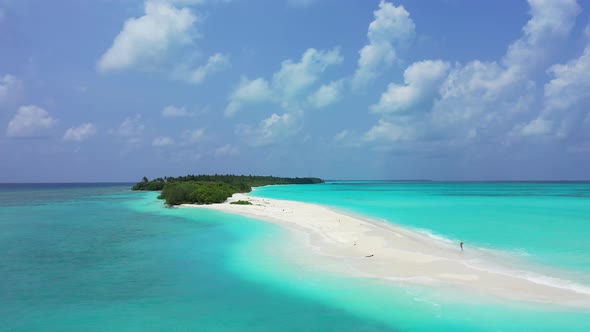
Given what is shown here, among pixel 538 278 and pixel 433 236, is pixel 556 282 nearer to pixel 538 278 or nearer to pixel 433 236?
pixel 538 278

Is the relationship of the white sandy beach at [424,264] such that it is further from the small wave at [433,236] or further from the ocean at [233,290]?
the ocean at [233,290]

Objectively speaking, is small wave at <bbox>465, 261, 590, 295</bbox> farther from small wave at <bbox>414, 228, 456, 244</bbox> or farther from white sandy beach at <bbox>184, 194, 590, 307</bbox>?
small wave at <bbox>414, 228, 456, 244</bbox>

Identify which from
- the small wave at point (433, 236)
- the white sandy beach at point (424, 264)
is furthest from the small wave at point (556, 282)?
the small wave at point (433, 236)

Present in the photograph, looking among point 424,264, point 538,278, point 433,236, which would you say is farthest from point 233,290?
point 433,236

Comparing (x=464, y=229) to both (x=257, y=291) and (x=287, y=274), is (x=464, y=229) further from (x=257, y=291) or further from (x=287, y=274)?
(x=257, y=291)

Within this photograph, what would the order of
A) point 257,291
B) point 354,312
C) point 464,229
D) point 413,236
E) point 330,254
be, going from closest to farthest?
point 354,312, point 257,291, point 330,254, point 413,236, point 464,229

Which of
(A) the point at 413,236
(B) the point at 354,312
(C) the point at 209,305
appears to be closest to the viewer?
(B) the point at 354,312

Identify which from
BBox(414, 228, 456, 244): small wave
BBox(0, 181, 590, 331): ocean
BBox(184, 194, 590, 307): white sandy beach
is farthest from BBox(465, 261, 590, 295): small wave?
BBox(414, 228, 456, 244): small wave

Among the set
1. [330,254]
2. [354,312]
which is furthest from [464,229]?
[354,312]
